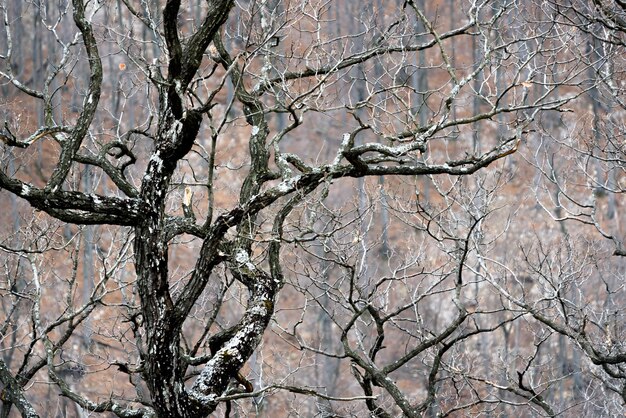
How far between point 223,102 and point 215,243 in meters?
27.6

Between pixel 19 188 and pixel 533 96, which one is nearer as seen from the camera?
pixel 19 188

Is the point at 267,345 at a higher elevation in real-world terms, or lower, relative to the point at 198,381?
higher

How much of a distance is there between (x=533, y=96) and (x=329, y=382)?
12561 mm

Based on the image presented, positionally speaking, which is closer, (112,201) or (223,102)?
(112,201)

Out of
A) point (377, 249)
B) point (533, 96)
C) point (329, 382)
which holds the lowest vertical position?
point (329, 382)

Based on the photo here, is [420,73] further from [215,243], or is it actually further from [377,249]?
[215,243]

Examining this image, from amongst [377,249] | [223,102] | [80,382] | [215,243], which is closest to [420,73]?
[223,102]

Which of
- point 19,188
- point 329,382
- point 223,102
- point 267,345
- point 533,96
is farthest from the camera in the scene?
point 223,102

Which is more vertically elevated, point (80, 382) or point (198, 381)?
point (80, 382)

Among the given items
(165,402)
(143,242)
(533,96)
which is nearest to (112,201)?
(143,242)

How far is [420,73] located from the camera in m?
32.6

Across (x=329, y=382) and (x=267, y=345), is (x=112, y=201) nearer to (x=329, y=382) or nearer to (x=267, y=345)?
(x=329, y=382)

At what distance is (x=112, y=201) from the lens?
4656 millimetres

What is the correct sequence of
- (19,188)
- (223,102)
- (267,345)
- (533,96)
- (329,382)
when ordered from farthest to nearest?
1. (223,102)
2. (533,96)
3. (267,345)
4. (329,382)
5. (19,188)
